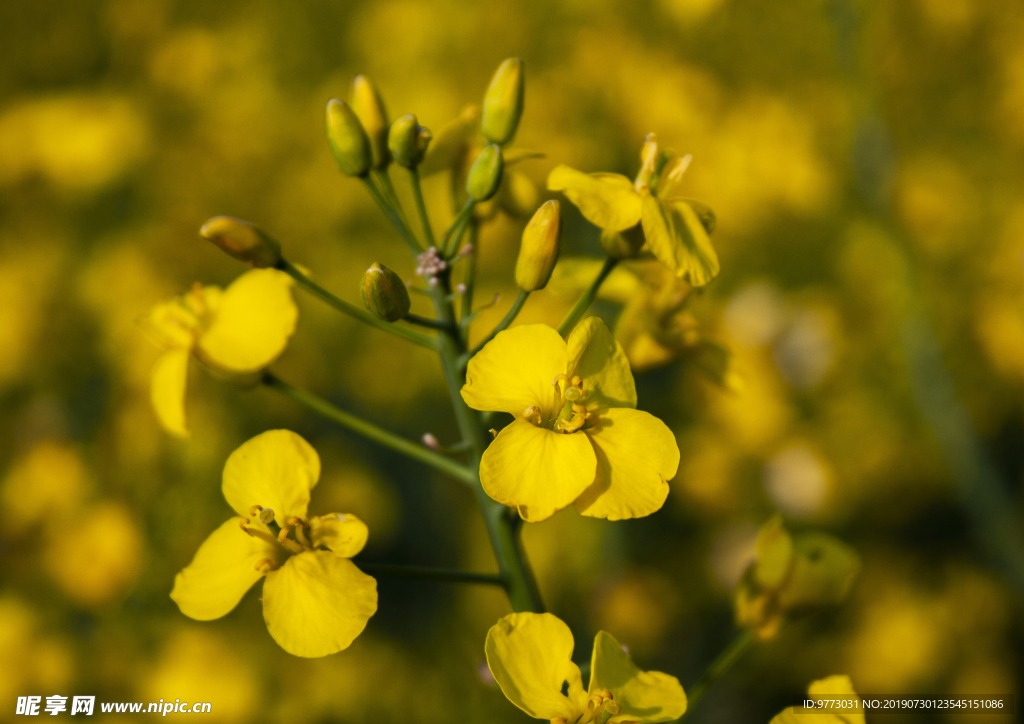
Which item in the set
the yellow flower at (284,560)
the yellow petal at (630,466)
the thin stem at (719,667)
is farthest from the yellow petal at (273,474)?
the thin stem at (719,667)

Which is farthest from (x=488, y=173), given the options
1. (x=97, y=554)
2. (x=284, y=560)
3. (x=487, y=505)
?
(x=97, y=554)

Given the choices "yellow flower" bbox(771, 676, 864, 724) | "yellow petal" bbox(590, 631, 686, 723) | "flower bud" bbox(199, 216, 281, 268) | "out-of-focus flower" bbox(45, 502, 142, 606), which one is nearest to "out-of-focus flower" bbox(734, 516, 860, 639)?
"yellow flower" bbox(771, 676, 864, 724)

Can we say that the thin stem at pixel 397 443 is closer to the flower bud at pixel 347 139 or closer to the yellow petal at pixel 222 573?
the yellow petal at pixel 222 573

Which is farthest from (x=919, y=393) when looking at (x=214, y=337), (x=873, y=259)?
(x=214, y=337)

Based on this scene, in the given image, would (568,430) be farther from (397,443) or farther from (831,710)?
(831,710)

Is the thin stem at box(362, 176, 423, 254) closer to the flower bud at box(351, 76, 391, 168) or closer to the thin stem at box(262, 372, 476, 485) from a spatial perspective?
the flower bud at box(351, 76, 391, 168)

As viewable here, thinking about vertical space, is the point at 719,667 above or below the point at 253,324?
below

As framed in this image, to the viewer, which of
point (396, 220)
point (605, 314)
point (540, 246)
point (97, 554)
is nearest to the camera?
point (540, 246)
